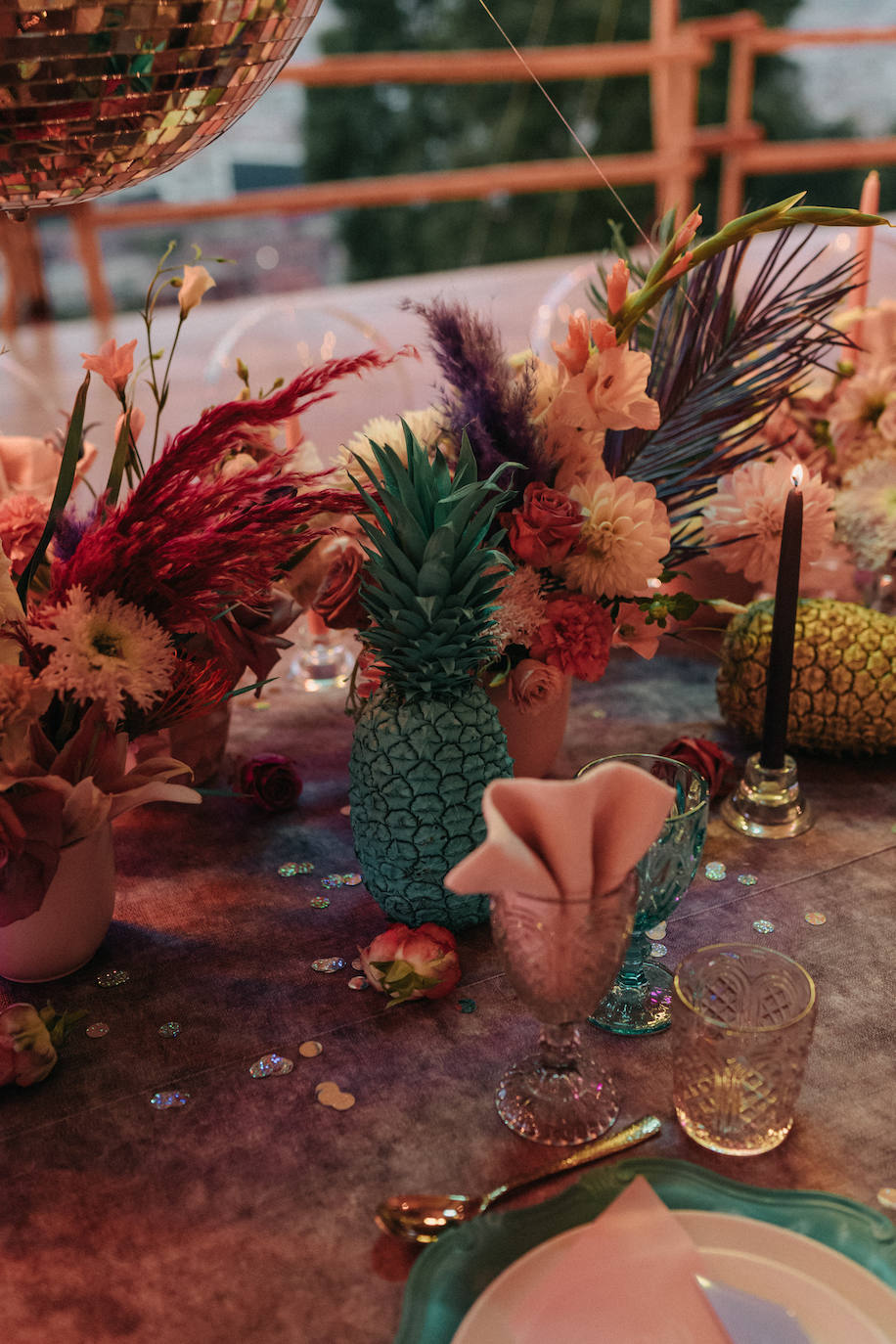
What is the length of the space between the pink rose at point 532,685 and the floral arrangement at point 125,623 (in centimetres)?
21

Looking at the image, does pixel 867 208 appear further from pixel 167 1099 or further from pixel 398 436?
pixel 167 1099

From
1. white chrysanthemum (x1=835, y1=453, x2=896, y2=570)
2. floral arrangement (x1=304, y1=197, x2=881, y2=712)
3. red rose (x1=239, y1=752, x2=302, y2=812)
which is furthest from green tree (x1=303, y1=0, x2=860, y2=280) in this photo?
red rose (x1=239, y1=752, x2=302, y2=812)

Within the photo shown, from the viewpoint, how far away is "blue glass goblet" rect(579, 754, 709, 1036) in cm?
72

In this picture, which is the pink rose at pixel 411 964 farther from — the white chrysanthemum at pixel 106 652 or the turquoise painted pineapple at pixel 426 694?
the white chrysanthemum at pixel 106 652

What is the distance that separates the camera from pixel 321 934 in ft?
2.79

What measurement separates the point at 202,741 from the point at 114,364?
1.09ft

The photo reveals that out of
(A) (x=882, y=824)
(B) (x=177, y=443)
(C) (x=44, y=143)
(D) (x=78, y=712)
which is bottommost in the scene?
(A) (x=882, y=824)

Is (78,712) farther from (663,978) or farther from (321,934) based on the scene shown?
(663,978)

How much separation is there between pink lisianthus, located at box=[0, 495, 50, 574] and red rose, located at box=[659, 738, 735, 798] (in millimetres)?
554

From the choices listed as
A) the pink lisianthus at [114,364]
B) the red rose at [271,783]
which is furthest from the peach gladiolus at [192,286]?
the red rose at [271,783]

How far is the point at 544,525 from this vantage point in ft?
2.91

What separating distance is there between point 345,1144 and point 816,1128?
0.90 ft

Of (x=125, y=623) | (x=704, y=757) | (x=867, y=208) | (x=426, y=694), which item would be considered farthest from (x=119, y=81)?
(x=867, y=208)

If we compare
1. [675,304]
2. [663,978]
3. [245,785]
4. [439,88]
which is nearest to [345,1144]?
[663,978]
